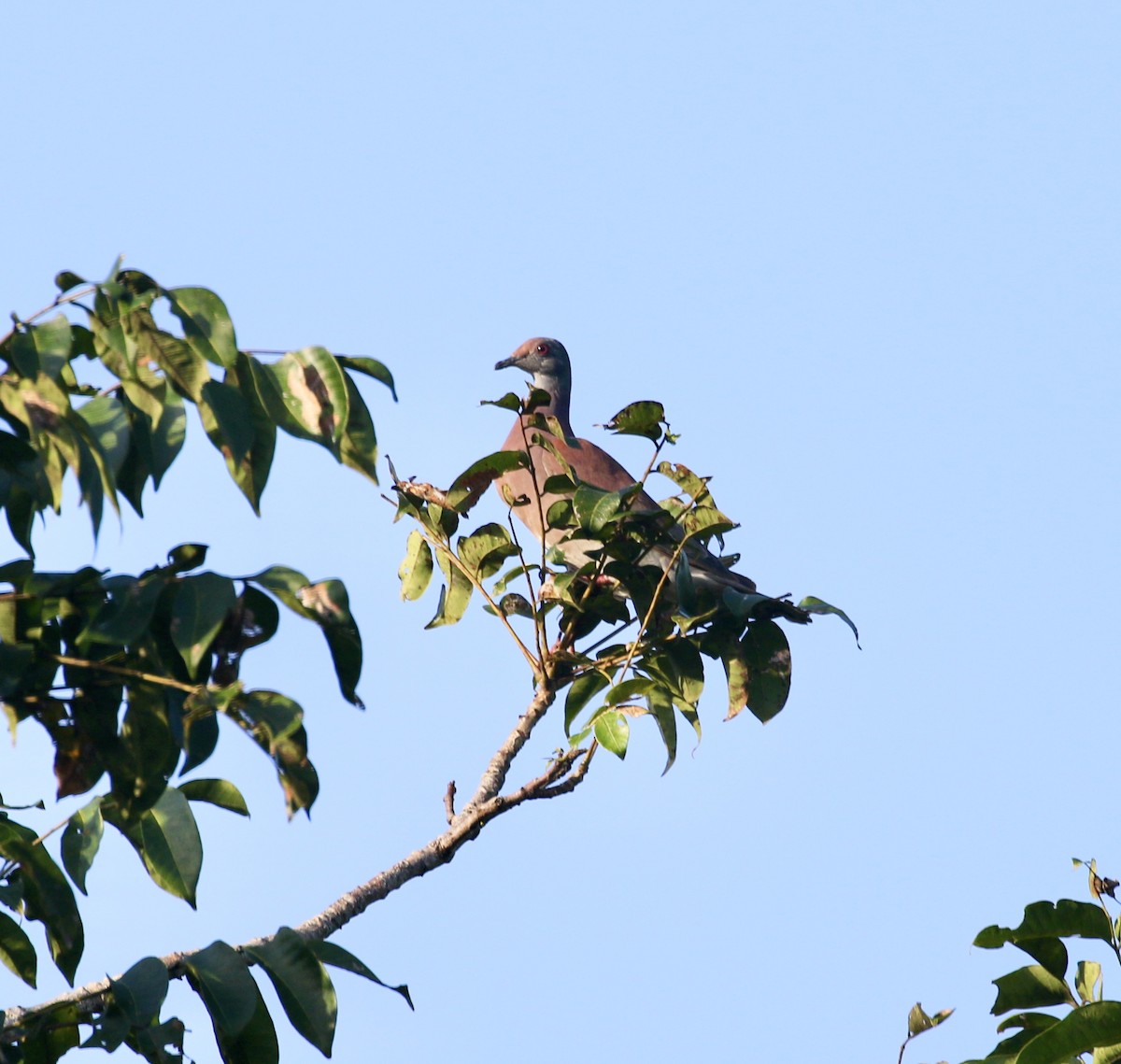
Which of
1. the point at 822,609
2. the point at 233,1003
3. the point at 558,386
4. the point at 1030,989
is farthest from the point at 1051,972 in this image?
the point at 558,386

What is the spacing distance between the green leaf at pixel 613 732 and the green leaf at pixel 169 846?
100 centimetres

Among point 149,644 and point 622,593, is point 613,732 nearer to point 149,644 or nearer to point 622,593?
point 622,593

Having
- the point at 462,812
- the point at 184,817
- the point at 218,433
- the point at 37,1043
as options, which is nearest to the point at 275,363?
the point at 218,433

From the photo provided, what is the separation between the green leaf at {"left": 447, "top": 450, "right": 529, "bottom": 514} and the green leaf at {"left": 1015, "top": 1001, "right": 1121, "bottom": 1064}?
1.70 meters

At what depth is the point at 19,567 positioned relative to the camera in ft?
6.98

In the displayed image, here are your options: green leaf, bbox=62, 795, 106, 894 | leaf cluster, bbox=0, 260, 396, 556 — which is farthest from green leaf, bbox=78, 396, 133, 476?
green leaf, bbox=62, 795, 106, 894

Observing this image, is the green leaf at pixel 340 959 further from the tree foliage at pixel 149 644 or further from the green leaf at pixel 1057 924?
the green leaf at pixel 1057 924

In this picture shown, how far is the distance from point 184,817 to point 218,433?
906 mm

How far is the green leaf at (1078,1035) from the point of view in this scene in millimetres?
2539

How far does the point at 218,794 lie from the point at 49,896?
0.45 m

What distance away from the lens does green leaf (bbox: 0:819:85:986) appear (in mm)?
2404

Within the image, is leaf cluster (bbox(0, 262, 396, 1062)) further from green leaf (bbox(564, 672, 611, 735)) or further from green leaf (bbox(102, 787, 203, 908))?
green leaf (bbox(564, 672, 611, 735))

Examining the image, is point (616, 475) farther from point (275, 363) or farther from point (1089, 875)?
point (275, 363)

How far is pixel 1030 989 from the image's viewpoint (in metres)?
2.90
